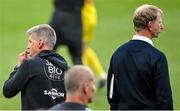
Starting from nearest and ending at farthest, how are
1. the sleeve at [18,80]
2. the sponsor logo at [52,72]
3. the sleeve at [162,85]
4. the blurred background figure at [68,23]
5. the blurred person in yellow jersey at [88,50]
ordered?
the sleeve at [162,85]
the sleeve at [18,80]
the sponsor logo at [52,72]
the blurred person in yellow jersey at [88,50]
the blurred background figure at [68,23]

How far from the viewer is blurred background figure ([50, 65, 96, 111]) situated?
5.95 metres

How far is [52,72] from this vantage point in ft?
23.7

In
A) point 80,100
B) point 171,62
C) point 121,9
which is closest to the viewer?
point 80,100

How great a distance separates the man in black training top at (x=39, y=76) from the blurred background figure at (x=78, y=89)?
1.16 meters

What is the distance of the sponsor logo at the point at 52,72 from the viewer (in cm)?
723

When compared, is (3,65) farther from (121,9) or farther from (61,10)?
(121,9)

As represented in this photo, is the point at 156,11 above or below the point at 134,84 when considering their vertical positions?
above

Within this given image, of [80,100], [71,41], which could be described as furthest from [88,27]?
[80,100]

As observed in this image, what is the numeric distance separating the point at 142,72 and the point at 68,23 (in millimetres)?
6996

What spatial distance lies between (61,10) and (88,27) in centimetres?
76

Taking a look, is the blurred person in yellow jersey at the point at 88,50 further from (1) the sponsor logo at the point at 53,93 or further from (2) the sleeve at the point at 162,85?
(2) the sleeve at the point at 162,85

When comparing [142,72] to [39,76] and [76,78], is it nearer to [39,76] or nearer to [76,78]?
[39,76]

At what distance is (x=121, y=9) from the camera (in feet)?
63.9

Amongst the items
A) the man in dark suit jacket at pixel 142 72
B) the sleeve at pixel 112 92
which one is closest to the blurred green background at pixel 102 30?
the sleeve at pixel 112 92
